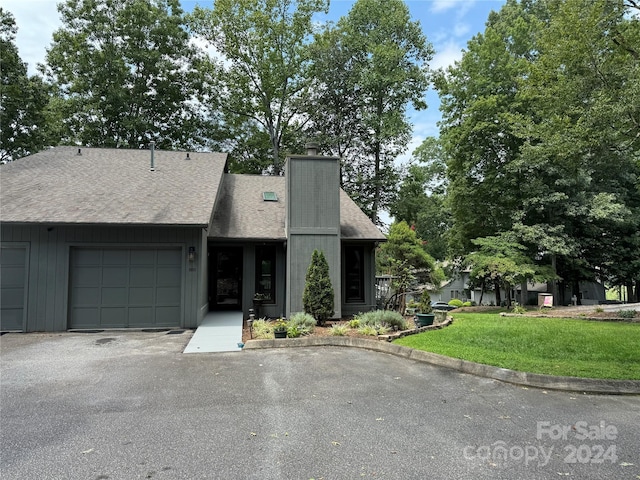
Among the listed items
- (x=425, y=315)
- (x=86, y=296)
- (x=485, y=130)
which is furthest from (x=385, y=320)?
(x=485, y=130)

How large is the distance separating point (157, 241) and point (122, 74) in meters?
17.8

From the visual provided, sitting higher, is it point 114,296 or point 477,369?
point 114,296

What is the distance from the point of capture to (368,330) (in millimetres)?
8977

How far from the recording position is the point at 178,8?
1011 inches

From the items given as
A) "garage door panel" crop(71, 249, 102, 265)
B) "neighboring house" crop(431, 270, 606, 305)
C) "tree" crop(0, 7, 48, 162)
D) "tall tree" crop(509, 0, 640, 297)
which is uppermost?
"tree" crop(0, 7, 48, 162)

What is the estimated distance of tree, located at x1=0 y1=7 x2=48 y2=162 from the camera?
66.4 ft

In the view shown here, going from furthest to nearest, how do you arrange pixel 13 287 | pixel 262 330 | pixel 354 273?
pixel 354 273
pixel 13 287
pixel 262 330

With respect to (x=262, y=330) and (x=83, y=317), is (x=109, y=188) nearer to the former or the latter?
(x=83, y=317)

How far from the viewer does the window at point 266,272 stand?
12594 millimetres

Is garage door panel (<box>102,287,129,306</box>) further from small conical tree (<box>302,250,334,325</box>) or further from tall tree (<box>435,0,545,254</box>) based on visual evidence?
tall tree (<box>435,0,545,254</box>)

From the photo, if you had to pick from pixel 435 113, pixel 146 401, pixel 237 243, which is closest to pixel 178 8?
pixel 435 113

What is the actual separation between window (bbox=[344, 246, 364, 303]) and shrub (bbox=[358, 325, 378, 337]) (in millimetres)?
3973

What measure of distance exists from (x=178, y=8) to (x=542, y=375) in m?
29.6

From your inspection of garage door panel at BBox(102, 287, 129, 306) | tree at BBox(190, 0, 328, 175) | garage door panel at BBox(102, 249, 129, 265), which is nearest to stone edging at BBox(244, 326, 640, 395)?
garage door panel at BBox(102, 287, 129, 306)
